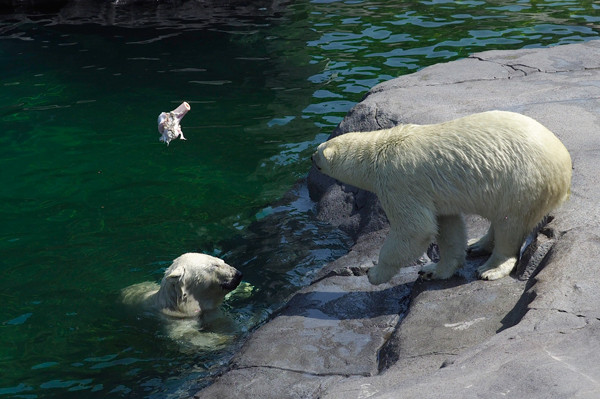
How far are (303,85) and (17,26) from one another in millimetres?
6840

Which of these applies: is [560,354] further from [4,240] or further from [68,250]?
[4,240]

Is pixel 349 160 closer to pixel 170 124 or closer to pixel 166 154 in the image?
pixel 170 124

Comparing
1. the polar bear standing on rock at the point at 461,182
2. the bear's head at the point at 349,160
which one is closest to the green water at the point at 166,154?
the bear's head at the point at 349,160

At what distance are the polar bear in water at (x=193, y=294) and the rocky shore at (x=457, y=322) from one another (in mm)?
869

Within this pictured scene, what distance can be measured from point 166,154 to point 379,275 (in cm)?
526

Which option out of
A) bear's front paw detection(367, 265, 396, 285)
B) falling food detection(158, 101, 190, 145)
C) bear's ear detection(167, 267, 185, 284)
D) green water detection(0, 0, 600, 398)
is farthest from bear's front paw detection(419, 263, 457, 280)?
falling food detection(158, 101, 190, 145)

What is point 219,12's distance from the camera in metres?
15.3

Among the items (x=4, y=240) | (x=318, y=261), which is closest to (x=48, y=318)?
(x=4, y=240)

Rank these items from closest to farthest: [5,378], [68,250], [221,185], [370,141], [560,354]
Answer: [560,354] < [370,141] < [5,378] < [68,250] < [221,185]

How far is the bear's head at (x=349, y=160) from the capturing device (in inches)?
207

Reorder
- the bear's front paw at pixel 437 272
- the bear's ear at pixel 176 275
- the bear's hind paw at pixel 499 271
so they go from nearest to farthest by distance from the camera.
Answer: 1. the bear's hind paw at pixel 499 271
2. the bear's front paw at pixel 437 272
3. the bear's ear at pixel 176 275

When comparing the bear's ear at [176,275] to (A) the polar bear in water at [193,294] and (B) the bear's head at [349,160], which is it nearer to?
(A) the polar bear in water at [193,294]

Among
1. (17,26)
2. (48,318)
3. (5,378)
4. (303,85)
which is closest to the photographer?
(5,378)

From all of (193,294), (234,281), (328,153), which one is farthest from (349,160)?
(193,294)
